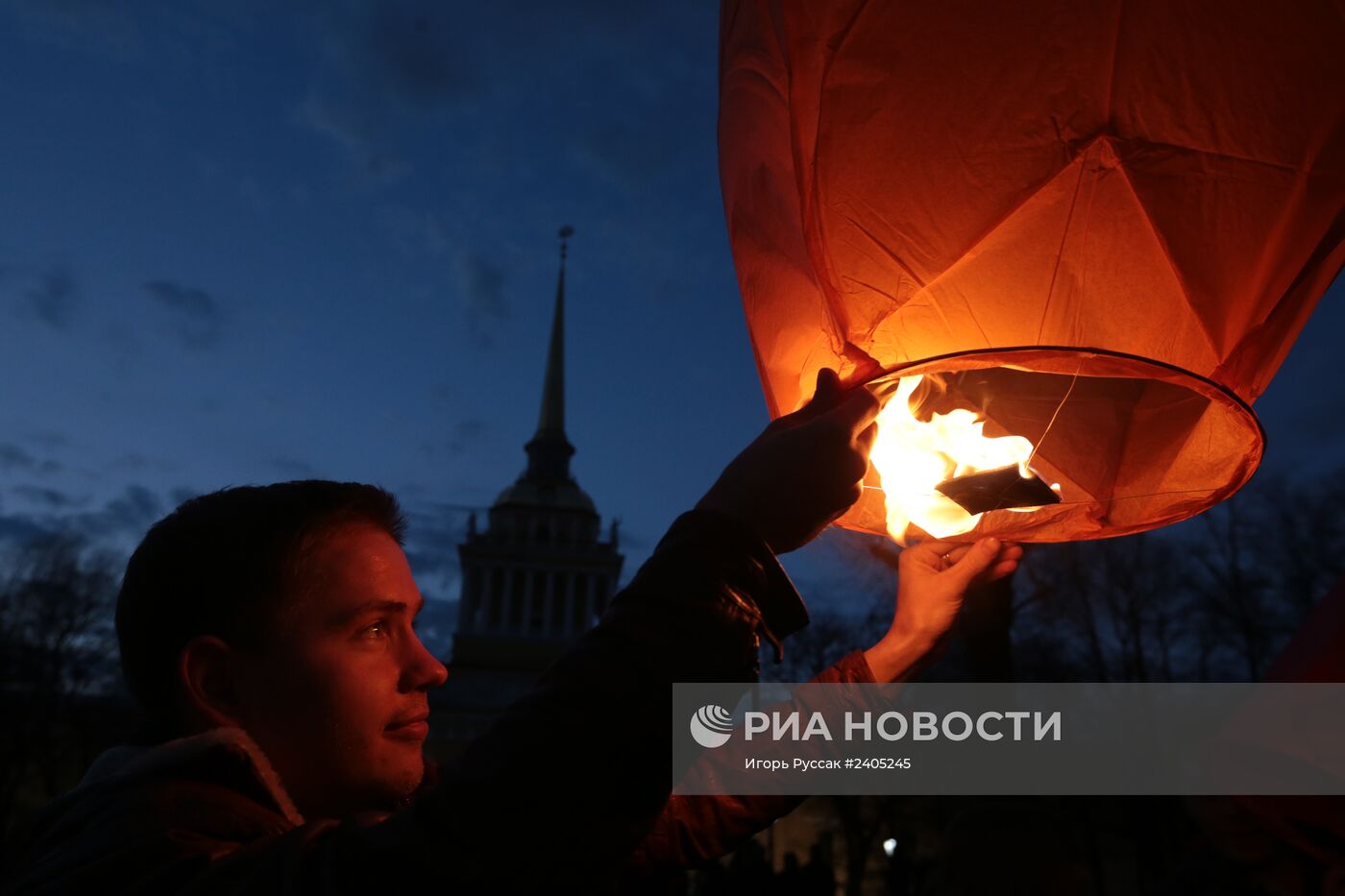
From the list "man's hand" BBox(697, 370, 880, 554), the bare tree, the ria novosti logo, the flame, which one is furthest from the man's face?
the bare tree

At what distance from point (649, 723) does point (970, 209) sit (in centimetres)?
103

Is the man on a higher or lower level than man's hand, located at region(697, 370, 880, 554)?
lower

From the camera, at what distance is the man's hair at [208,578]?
154 cm

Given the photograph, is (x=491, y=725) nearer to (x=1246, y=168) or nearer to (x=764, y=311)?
(x=764, y=311)

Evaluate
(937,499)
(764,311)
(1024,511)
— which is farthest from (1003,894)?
(764,311)

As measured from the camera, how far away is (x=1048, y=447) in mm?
1935

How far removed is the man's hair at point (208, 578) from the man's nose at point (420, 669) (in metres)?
0.22

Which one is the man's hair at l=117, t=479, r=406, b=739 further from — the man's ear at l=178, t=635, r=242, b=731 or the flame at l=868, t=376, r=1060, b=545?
the flame at l=868, t=376, r=1060, b=545

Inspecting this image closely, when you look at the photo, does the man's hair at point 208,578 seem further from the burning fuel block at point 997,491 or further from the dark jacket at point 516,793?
the burning fuel block at point 997,491

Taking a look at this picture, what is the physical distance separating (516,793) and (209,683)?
0.81 metres

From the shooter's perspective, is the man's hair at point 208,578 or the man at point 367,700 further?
the man's hair at point 208,578

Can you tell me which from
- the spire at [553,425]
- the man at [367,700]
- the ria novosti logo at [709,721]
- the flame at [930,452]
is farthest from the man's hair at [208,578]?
the spire at [553,425]

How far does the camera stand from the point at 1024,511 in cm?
198

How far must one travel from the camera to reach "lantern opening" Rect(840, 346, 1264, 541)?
1615 millimetres
